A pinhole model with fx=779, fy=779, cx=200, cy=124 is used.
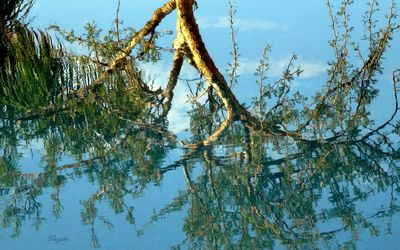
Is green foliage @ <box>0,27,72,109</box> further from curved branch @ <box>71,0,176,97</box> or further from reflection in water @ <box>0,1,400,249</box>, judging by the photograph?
curved branch @ <box>71,0,176,97</box>

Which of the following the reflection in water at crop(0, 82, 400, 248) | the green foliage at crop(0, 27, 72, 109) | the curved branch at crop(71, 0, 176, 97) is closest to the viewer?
the reflection in water at crop(0, 82, 400, 248)

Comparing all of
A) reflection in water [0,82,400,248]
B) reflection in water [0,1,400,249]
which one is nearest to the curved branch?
reflection in water [0,1,400,249]

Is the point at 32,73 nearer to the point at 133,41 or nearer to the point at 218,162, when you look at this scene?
the point at 133,41

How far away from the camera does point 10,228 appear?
308 centimetres

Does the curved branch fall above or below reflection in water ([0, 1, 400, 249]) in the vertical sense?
above

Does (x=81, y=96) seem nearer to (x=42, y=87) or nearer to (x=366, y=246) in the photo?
(x=42, y=87)

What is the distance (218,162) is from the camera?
353 centimetres

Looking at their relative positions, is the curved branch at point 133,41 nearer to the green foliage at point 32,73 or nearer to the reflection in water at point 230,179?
the green foliage at point 32,73

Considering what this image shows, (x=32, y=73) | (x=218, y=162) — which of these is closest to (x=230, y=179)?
(x=218, y=162)

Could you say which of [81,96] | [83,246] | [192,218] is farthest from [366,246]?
[81,96]

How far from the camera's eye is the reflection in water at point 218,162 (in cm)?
289

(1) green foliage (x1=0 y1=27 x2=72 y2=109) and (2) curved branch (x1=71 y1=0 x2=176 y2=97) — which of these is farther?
(2) curved branch (x1=71 y1=0 x2=176 y2=97)

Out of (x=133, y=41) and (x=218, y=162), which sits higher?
(x=133, y=41)

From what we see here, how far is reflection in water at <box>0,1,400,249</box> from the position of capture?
2891 millimetres
